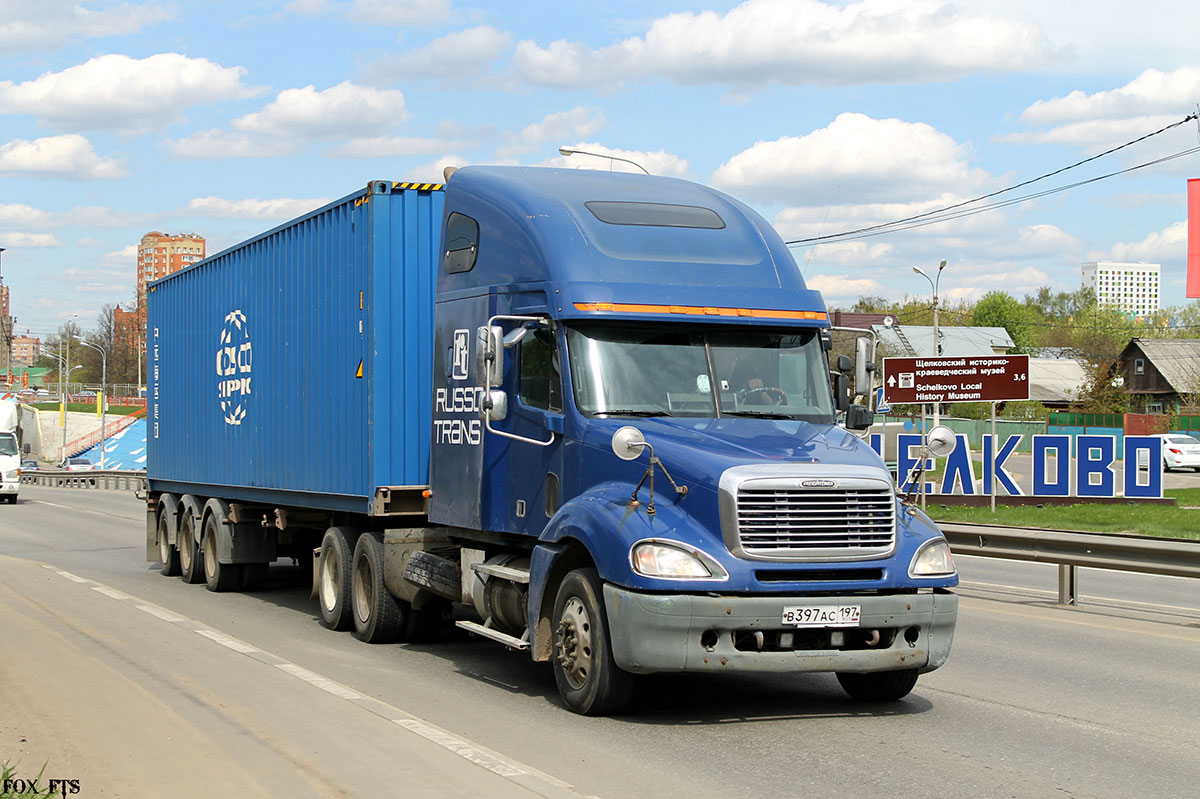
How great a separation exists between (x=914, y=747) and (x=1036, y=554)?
25.8 feet

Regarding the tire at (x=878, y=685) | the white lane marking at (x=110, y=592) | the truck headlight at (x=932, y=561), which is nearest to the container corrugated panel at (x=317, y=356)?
the white lane marking at (x=110, y=592)

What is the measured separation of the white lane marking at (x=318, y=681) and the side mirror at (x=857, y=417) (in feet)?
12.5

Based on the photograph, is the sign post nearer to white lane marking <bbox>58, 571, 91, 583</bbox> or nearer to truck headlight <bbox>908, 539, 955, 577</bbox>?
white lane marking <bbox>58, 571, 91, 583</bbox>

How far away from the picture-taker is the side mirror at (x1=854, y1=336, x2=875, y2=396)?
31.0 feet

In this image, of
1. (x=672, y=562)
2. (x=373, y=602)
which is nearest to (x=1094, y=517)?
(x=373, y=602)

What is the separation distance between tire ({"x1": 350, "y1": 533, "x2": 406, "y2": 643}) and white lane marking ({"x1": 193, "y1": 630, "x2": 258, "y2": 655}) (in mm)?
1015

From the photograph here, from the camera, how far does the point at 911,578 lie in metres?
8.18

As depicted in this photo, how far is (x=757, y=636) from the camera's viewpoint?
7887 mm

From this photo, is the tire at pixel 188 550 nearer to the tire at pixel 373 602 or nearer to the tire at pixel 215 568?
the tire at pixel 215 568

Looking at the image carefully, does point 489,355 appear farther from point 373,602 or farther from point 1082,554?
point 1082,554

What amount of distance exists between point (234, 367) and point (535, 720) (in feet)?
28.5

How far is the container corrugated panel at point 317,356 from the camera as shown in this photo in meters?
11.6

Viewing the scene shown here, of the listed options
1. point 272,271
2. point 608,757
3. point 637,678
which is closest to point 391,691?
point 637,678

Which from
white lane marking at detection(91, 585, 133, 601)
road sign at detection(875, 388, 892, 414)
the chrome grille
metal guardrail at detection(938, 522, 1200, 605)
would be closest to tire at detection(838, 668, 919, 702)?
the chrome grille
